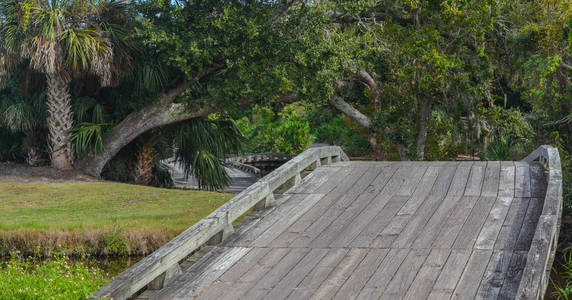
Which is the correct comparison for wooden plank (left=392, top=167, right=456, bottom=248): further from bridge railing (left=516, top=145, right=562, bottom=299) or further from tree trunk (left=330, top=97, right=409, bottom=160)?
tree trunk (left=330, top=97, right=409, bottom=160)

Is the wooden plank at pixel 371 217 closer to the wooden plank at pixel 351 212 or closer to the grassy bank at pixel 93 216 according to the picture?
the wooden plank at pixel 351 212

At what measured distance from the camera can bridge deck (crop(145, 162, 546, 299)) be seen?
5.18m

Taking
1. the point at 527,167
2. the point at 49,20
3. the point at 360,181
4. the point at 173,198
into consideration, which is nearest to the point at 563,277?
the point at 527,167

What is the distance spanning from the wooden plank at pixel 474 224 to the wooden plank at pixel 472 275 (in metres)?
0.22

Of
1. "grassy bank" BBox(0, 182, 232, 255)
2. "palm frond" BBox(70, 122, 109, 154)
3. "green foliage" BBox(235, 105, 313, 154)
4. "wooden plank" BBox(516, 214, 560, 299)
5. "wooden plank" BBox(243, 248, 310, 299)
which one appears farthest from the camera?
"green foliage" BBox(235, 105, 313, 154)

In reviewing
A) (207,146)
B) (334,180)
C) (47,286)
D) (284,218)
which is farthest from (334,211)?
(207,146)

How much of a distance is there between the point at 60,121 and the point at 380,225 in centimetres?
1391

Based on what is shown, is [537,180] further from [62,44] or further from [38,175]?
[38,175]

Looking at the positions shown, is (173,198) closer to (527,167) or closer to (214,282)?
(527,167)

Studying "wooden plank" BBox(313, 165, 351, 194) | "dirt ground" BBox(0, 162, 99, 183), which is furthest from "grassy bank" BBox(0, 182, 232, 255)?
"wooden plank" BBox(313, 165, 351, 194)

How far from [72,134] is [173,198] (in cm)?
484

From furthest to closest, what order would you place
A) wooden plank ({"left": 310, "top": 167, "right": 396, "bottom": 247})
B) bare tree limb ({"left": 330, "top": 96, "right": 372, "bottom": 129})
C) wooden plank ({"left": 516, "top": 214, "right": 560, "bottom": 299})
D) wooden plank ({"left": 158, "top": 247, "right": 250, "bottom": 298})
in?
bare tree limb ({"left": 330, "top": 96, "right": 372, "bottom": 129}), wooden plank ({"left": 310, "top": 167, "right": 396, "bottom": 247}), wooden plank ({"left": 158, "top": 247, "right": 250, "bottom": 298}), wooden plank ({"left": 516, "top": 214, "right": 560, "bottom": 299})

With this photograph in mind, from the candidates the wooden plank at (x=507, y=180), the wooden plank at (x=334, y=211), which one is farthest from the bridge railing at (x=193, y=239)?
the wooden plank at (x=507, y=180)

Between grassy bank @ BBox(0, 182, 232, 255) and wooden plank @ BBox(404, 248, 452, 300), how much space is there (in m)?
6.60
